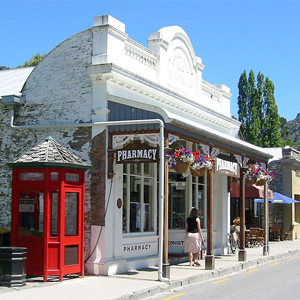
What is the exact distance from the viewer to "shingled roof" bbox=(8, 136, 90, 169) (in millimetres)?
12281

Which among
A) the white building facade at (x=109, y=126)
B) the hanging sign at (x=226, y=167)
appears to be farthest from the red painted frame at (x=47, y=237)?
the hanging sign at (x=226, y=167)

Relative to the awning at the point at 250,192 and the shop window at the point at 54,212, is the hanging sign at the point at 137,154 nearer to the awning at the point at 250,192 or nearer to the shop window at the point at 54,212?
the shop window at the point at 54,212

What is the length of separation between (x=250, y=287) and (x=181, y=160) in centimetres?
351

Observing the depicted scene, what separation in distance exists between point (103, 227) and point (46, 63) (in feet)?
15.7

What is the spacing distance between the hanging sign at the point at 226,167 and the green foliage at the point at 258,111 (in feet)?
135

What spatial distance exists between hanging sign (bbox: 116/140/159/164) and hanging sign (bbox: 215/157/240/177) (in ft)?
11.2

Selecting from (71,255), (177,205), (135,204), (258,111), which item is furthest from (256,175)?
(258,111)

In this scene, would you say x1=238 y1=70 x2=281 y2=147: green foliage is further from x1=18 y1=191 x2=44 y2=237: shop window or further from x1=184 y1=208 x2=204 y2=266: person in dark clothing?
x1=18 y1=191 x2=44 y2=237: shop window

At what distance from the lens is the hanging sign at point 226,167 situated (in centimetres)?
1655

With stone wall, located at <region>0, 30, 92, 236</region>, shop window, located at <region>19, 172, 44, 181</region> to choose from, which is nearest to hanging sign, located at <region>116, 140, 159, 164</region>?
stone wall, located at <region>0, 30, 92, 236</region>

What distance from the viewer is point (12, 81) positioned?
17859 mm

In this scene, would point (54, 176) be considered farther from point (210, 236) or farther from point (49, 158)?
point (210, 236)

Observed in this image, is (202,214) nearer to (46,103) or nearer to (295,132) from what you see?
(46,103)

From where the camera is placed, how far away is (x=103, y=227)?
44.5ft
